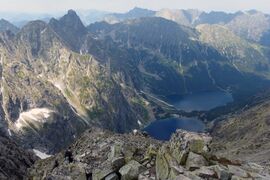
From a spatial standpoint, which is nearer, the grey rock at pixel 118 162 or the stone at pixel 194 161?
the stone at pixel 194 161

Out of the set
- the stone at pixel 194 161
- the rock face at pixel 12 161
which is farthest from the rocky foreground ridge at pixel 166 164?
the rock face at pixel 12 161

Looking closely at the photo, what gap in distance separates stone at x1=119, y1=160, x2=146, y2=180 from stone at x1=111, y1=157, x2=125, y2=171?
89.0 inches

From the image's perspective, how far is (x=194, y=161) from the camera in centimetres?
4622

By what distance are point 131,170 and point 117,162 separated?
4.54 m

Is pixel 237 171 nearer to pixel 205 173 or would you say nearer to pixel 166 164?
pixel 205 173

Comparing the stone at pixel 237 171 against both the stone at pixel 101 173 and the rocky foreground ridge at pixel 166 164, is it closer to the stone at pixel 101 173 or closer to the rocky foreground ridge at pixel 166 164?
the rocky foreground ridge at pixel 166 164

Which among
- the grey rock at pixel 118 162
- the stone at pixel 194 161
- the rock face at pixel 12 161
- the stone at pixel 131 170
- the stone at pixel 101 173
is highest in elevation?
the stone at pixel 194 161

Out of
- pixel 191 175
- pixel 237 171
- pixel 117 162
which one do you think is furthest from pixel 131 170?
pixel 237 171

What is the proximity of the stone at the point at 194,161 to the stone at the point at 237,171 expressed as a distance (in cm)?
241

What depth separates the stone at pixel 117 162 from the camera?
53.8 meters

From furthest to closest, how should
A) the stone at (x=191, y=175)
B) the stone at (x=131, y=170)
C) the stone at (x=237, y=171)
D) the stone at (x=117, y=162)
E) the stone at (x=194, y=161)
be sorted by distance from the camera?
the stone at (x=117, y=162) < the stone at (x=131, y=170) < the stone at (x=194, y=161) < the stone at (x=237, y=171) < the stone at (x=191, y=175)

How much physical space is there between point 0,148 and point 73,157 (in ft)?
164

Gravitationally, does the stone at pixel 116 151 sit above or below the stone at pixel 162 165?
below

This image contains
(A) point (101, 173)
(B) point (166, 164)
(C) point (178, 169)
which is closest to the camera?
(C) point (178, 169)
